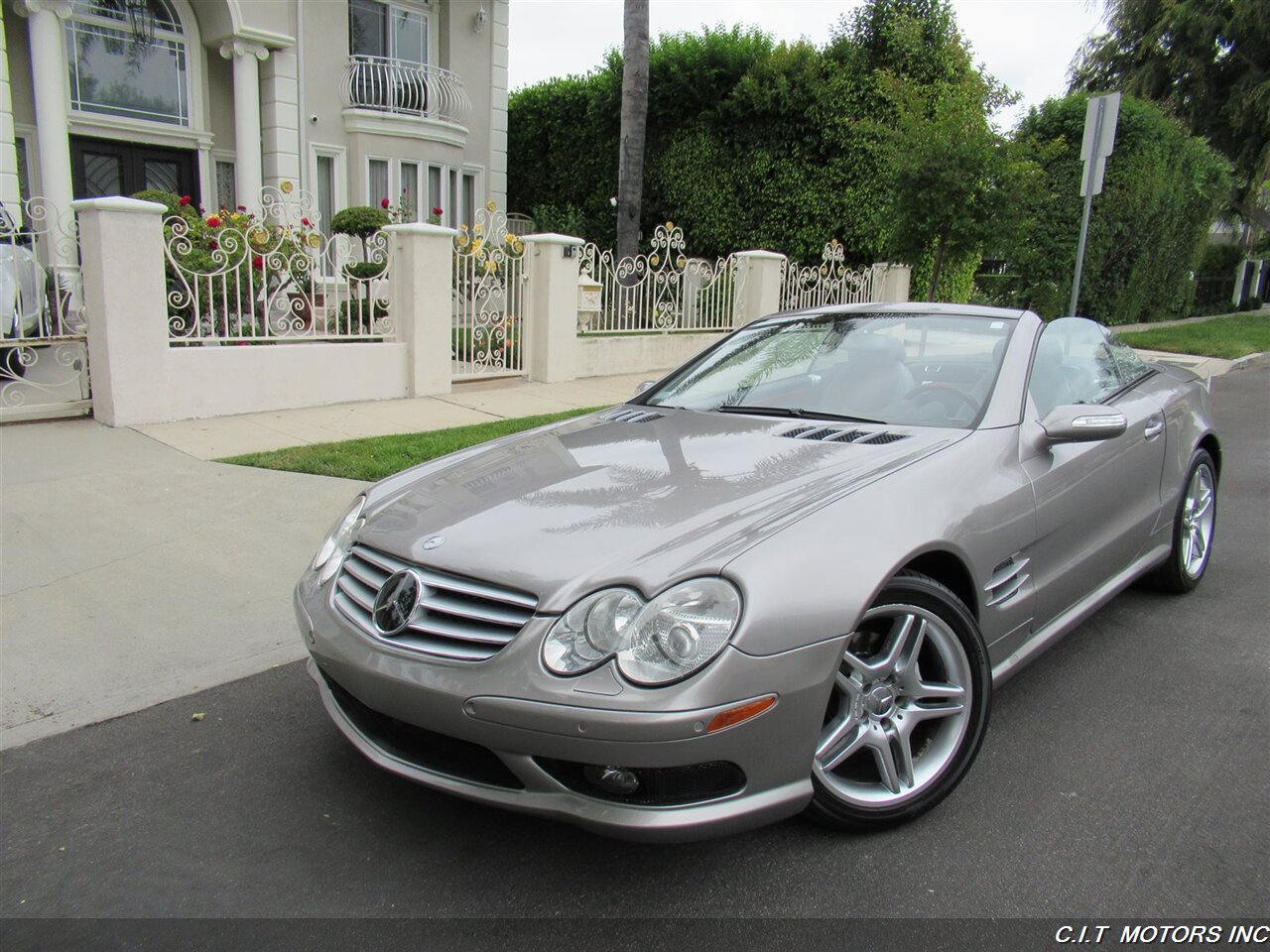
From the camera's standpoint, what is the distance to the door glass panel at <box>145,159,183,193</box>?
580 inches

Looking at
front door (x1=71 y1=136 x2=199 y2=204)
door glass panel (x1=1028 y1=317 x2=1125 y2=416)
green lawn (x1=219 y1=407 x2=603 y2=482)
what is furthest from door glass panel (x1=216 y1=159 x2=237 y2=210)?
door glass panel (x1=1028 y1=317 x2=1125 y2=416)

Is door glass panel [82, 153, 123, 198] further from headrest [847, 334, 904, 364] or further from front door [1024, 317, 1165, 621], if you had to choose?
front door [1024, 317, 1165, 621]

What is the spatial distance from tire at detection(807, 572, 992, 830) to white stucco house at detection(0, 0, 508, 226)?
37.6 feet

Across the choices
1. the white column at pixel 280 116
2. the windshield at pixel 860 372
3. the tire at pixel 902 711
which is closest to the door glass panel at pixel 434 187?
the white column at pixel 280 116

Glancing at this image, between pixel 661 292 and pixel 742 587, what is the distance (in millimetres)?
10257

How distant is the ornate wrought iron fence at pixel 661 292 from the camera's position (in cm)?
1178

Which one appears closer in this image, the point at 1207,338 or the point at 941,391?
the point at 941,391

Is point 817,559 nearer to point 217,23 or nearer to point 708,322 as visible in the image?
point 708,322

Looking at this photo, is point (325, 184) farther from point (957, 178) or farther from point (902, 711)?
point (902, 711)

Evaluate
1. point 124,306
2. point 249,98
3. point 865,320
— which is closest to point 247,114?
point 249,98

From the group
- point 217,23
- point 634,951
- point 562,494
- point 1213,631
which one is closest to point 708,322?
point 217,23

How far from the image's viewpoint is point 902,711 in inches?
112

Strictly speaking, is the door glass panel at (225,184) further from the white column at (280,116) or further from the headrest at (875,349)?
the headrest at (875,349)

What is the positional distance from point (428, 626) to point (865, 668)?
118 cm
